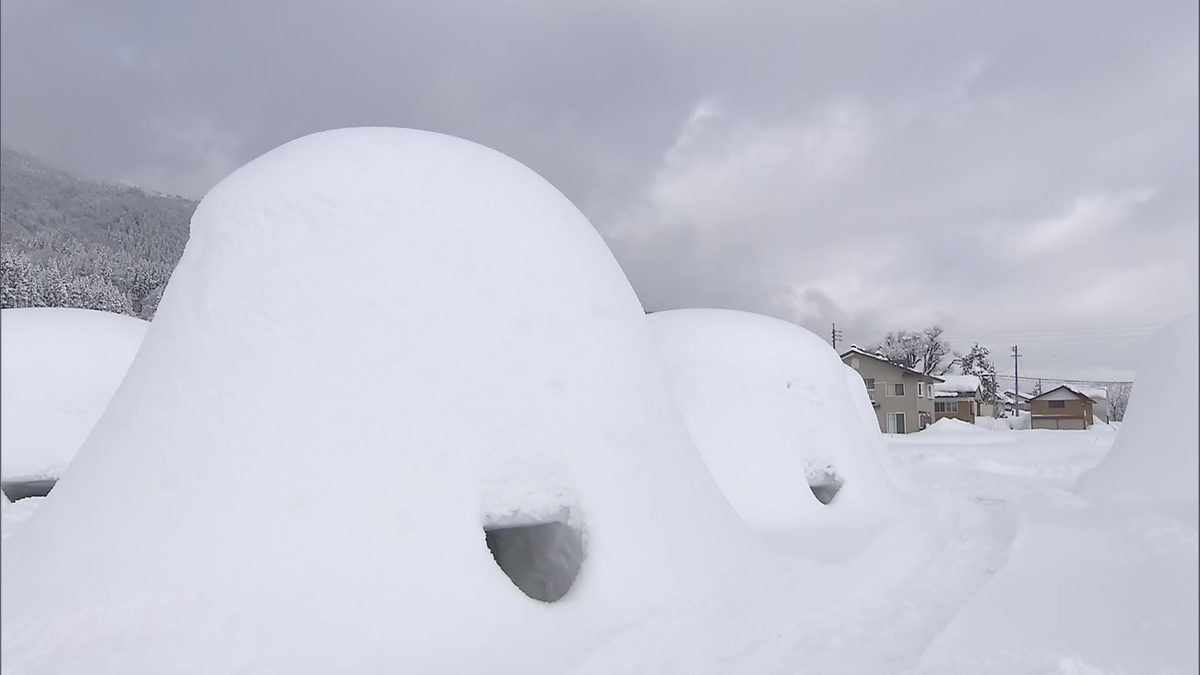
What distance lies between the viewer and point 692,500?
6422mm

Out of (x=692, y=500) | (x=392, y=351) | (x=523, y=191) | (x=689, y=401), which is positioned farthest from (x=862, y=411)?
(x=392, y=351)

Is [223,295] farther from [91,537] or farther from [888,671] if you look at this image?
[888,671]

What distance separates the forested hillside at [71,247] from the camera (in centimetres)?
1952

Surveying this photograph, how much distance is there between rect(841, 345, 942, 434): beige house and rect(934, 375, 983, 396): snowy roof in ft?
30.1

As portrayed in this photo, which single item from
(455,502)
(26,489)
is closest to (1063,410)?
(455,502)

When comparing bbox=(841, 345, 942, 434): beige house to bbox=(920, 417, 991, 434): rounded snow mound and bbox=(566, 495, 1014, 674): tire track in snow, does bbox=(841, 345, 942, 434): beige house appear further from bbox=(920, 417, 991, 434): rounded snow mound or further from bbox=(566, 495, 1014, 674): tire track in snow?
bbox=(566, 495, 1014, 674): tire track in snow

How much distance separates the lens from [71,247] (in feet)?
63.5

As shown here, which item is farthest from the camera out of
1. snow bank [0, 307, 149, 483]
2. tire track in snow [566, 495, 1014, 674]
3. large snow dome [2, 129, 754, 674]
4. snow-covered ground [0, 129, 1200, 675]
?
snow bank [0, 307, 149, 483]

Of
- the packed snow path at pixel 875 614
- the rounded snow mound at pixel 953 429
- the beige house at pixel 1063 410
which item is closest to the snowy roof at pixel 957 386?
the beige house at pixel 1063 410

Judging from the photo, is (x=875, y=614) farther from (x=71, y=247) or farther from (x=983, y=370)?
(x=983, y=370)

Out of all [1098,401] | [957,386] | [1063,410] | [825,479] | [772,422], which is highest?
[957,386]

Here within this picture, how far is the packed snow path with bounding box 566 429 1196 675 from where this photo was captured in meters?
2.98

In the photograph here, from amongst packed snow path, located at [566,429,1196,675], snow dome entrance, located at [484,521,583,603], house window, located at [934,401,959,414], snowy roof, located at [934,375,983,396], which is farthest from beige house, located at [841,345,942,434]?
snow dome entrance, located at [484,521,583,603]

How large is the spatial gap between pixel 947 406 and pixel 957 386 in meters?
1.56
